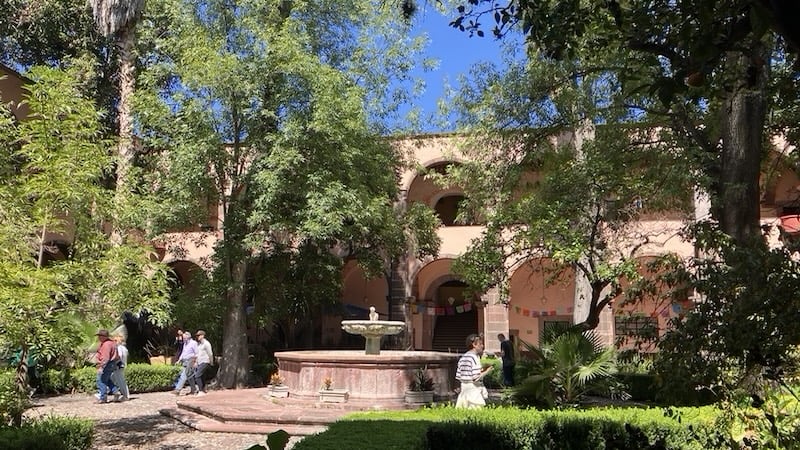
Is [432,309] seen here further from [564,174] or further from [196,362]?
[564,174]

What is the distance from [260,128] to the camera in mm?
14914

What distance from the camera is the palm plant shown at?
906 cm

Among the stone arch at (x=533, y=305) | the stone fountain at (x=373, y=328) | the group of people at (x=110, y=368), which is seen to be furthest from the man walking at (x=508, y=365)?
the stone arch at (x=533, y=305)

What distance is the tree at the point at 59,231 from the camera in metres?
6.46

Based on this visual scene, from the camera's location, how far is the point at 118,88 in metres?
22.1

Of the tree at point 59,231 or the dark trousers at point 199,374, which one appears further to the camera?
the dark trousers at point 199,374

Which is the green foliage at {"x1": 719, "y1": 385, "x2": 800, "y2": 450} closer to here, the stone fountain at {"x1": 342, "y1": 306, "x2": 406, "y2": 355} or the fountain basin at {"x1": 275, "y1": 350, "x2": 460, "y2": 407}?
the fountain basin at {"x1": 275, "y1": 350, "x2": 460, "y2": 407}

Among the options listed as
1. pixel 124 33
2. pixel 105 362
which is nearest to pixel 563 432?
pixel 105 362

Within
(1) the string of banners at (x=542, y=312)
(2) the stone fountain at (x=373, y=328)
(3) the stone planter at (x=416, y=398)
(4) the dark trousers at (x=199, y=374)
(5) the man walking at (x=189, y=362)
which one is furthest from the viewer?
(1) the string of banners at (x=542, y=312)

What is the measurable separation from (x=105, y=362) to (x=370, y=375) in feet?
17.1

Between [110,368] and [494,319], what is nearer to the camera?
[110,368]

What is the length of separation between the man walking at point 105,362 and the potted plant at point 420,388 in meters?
5.65

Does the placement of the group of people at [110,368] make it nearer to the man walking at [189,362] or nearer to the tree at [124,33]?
the man walking at [189,362]

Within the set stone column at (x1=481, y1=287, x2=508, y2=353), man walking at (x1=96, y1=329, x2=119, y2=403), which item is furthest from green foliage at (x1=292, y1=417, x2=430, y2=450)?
stone column at (x1=481, y1=287, x2=508, y2=353)
